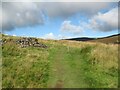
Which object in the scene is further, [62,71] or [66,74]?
[62,71]

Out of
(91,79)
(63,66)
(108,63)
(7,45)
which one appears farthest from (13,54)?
(91,79)

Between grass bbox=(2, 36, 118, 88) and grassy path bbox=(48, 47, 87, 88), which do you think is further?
grass bbox=(2, 36, 118, 88)

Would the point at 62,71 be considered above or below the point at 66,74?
above

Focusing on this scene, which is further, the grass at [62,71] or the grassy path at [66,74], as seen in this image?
the grass at [62,71]

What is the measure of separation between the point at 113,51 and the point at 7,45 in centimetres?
1247

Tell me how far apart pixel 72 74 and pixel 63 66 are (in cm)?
270

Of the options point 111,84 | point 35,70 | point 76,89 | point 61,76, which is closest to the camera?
point 76,89

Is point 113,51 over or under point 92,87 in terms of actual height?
over

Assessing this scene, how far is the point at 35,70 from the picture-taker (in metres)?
21.9

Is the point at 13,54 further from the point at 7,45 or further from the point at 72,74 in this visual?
the point at 72,74

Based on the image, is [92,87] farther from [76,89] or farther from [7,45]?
[7,45]

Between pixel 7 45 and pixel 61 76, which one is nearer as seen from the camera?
pixel 61 76

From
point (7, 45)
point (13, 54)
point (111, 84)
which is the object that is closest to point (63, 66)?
point (111, 84)

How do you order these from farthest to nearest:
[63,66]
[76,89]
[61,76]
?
[63,66] → [61,76] → [76,89]
